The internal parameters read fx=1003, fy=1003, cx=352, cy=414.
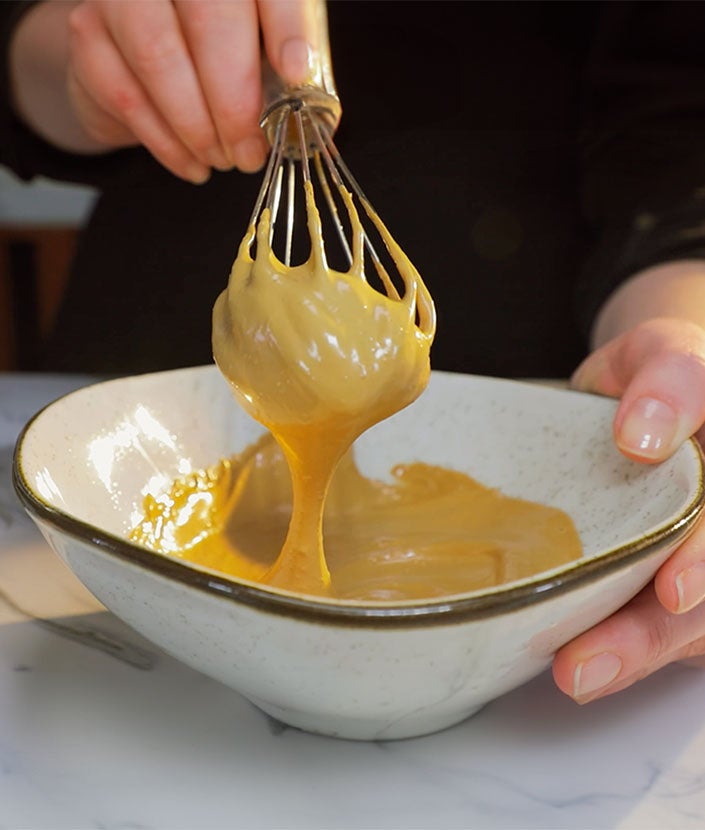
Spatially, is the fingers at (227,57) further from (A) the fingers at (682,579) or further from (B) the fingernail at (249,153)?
(A) the fingers at (682,579)

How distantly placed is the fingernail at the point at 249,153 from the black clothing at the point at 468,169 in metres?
0.33

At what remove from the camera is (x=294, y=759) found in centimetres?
50

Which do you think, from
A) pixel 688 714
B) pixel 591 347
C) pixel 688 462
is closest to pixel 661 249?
pixel 591 347

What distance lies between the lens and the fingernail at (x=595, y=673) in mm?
486

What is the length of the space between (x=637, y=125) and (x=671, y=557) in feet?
2.26

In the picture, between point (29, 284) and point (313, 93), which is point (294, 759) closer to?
point (313, 93)

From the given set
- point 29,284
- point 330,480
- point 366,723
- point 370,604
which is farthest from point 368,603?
point 29,284

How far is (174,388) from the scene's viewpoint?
0.73 meters

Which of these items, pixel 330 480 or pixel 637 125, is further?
pixel 637 125

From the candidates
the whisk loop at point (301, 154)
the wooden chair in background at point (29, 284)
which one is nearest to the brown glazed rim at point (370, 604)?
the whisk loop at point (301, 154)

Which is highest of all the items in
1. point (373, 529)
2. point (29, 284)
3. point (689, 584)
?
point (689, 584)

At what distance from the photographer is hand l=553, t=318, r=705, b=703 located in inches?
19.4

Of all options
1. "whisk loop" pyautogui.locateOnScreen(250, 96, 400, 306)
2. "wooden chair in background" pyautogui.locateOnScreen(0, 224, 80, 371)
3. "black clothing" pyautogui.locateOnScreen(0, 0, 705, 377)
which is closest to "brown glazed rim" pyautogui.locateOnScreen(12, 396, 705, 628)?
"whisk loop" pyautogui.locateOnScreen(250, 96, 400, 306)

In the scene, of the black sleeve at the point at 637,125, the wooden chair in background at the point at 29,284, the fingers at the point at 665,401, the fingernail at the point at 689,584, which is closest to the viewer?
the fingernail at the point at 689,584
